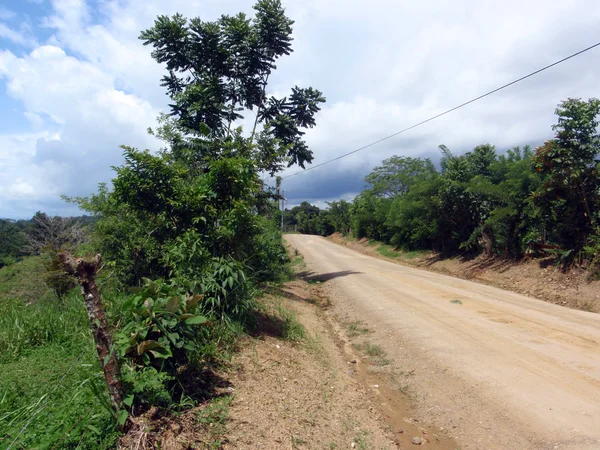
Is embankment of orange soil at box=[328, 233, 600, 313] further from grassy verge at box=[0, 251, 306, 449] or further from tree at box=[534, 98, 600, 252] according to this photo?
grassy verge at box=[0, 251, 306, 449]

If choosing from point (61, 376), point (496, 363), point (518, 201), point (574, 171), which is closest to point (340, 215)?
point (518, 201)

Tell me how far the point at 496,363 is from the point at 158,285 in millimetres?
4852

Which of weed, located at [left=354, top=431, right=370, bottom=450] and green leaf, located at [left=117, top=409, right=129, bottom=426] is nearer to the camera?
green leaf, located at [left=117, top=409, right=129, bottom=426]

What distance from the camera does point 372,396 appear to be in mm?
5695

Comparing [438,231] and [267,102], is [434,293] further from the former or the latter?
[438,231]

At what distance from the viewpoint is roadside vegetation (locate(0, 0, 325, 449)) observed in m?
3.38

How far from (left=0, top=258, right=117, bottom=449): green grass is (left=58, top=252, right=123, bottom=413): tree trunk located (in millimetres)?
147

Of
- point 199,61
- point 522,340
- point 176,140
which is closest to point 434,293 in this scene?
point 522,340

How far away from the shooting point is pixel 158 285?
4.45 m

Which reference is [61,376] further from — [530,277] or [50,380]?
[530,277]

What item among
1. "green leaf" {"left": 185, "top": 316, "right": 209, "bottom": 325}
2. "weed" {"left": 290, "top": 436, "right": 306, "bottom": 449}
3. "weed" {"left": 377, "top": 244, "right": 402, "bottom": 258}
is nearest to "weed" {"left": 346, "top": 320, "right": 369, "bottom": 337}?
"weed" {"left": 290, "top": 436, "right": 306, "bottom": 449}

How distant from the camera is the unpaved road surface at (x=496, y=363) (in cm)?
433

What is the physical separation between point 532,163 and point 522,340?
841cm

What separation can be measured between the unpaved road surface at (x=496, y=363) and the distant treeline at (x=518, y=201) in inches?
152
